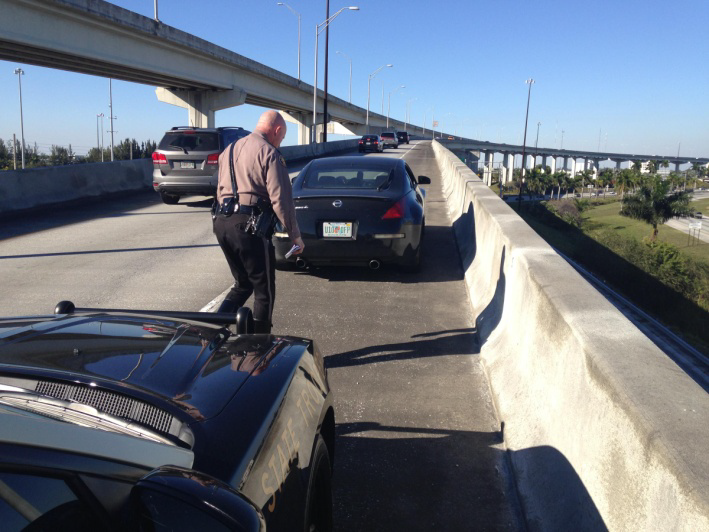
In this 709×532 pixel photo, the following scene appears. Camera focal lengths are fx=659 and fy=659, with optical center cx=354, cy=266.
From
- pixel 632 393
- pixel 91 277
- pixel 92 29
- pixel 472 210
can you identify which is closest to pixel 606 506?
pixel 632 393

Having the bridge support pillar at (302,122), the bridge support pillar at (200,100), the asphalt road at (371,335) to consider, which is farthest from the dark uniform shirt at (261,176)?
the bridge support pillar at (302,122)

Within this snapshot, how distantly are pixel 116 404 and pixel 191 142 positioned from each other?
46.3ft

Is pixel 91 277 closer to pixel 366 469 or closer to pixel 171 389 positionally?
pixel 366 469

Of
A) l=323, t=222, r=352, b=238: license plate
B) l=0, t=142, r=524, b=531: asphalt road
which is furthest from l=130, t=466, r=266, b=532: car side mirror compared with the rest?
l=323, t=222, r=352, b=238: license plate

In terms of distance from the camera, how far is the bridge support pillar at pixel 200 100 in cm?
4006

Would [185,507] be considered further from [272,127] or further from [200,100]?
[200,100]

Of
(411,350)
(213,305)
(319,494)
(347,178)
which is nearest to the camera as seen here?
(319,494)

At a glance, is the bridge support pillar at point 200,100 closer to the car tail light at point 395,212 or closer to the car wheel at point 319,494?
the car tail light at point 395,212

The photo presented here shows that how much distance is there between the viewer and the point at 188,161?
15266 mm

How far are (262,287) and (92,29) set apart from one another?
956 inches

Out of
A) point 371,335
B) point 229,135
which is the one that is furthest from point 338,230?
point 229,135

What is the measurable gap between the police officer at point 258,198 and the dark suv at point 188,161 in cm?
1035

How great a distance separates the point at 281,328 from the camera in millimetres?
6352

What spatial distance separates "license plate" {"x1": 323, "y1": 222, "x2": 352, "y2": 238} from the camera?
789 cm
